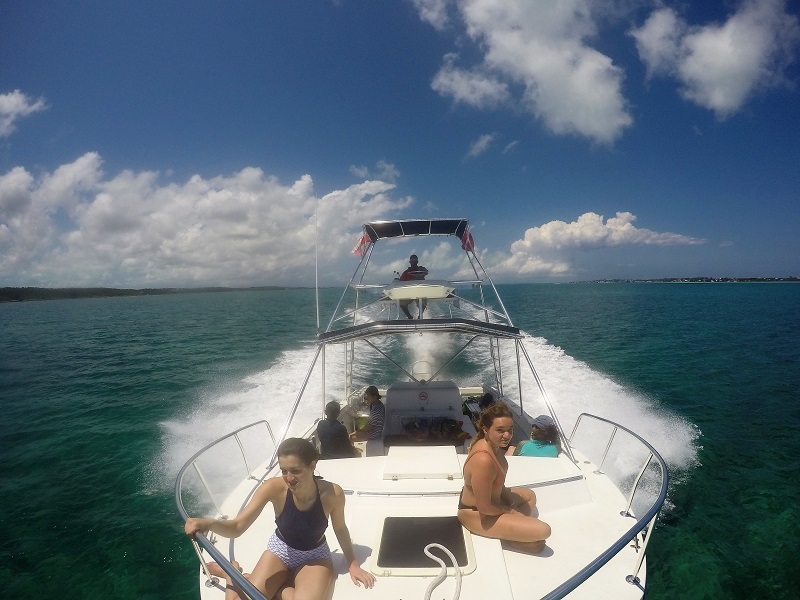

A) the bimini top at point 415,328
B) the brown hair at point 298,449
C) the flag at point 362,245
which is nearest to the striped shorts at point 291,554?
the brown hair at point 298,449

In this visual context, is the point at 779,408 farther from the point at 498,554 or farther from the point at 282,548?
the point at 282,548

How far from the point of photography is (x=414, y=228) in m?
9.27

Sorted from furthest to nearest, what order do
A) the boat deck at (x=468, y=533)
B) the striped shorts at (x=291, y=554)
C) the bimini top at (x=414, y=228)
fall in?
1. the bimini top at (x=414, y=228)
2. the boat deck at (x=468, y=533)
3. the striped shorts at (x=291, y=554)

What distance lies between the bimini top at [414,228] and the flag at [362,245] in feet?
0.42

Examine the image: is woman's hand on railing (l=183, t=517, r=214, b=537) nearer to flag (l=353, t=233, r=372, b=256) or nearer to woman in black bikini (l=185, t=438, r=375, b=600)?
woman in black bikini (l=185, t=438, r=375, b=600)

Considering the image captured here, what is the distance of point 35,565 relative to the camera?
601 centimetres

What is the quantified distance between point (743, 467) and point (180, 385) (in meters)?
18.3

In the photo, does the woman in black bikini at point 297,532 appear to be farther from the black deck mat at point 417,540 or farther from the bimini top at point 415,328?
the bimini top at point 415,328

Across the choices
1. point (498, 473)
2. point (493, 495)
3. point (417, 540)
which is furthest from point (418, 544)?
point (498, 473)

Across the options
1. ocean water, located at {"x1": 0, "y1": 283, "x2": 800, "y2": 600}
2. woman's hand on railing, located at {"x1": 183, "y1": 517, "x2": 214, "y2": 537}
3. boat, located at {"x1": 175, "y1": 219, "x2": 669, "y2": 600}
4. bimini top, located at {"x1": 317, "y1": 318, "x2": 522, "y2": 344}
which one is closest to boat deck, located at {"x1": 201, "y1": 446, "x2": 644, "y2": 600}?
boat, located at {"x1": 175, "y1": 219, "x2": 669, "y2": 600}

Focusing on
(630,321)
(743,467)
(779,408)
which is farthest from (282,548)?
(630,321)

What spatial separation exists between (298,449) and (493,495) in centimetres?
193

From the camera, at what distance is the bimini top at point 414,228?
29.5 feet

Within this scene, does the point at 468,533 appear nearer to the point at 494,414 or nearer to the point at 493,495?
the point at 493,495
